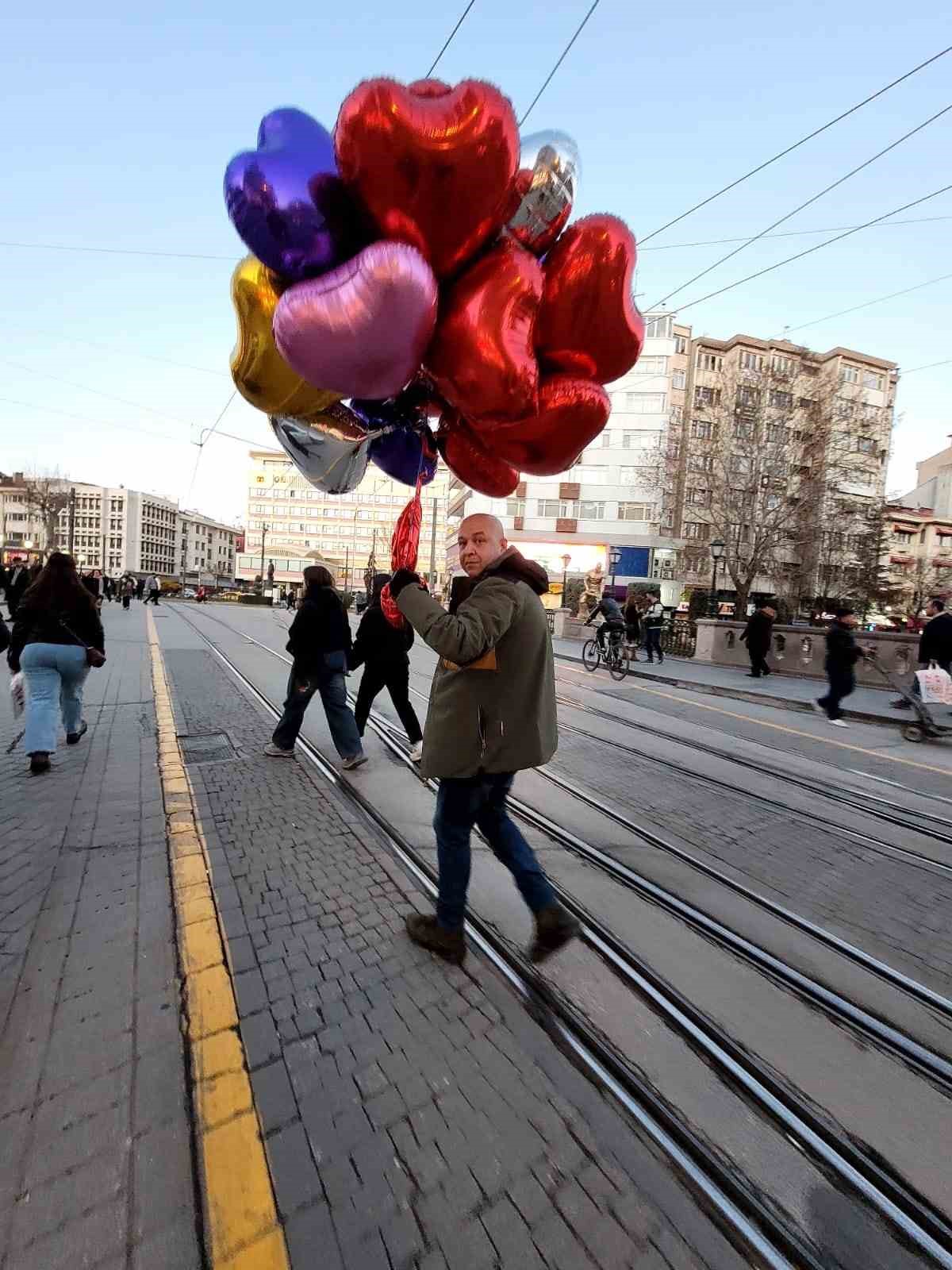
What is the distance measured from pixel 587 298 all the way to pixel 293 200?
4.32 feet

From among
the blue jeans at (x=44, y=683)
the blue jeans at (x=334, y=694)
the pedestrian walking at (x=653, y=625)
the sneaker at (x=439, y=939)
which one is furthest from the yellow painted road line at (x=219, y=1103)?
the pedestrian walking at (x=653, y=625)

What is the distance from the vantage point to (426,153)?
7.55 feet

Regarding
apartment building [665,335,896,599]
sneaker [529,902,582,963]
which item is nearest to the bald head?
sneaker [529,902,582,963]

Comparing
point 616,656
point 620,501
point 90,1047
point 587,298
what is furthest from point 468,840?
point 620,501

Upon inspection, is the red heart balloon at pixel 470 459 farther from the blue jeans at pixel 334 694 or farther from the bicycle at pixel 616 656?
the bicycle at pixel 616 656

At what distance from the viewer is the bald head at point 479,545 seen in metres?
2.52

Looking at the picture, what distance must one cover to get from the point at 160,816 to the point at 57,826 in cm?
57

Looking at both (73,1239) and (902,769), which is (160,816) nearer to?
(73,1239)

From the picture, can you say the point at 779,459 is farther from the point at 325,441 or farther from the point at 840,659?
the point at 325,441

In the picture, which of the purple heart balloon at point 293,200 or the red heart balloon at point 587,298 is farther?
the red heart balloon at point 587,298

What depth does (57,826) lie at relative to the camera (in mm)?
3762

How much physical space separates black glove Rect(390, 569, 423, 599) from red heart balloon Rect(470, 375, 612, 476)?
852 millimetres

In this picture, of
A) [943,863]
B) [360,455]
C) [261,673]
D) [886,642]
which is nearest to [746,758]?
[943,863]

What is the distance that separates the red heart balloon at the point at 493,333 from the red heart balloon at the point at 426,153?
0.21m
